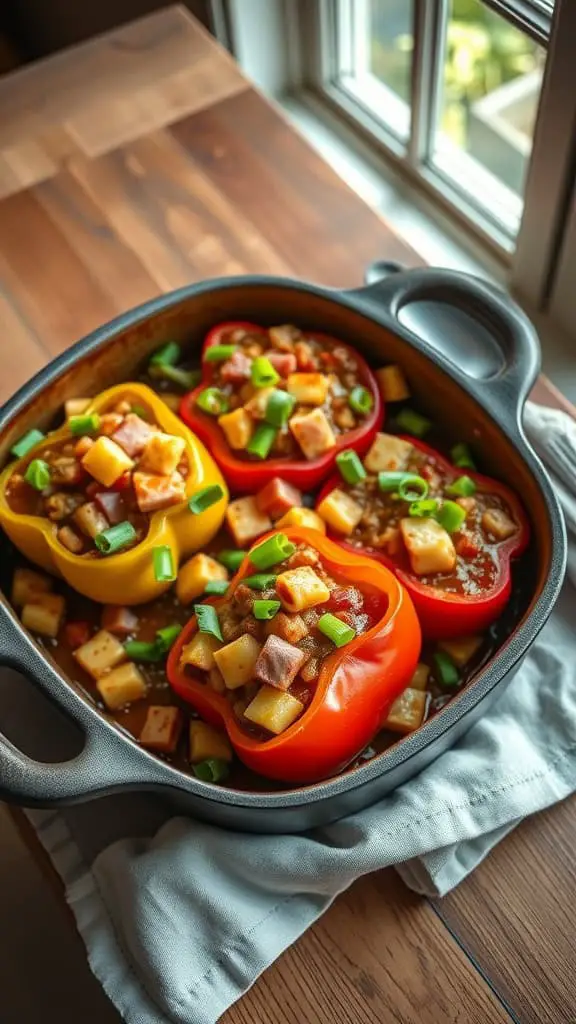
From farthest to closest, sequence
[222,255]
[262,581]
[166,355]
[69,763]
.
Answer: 1. [222,255]
2. [166,355]
3. [262,581]
4. [69,763]

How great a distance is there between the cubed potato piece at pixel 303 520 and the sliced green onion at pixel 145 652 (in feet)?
0.62

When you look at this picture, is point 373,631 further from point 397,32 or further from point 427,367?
point 397,32

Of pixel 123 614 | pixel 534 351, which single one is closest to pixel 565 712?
pixel 534 351

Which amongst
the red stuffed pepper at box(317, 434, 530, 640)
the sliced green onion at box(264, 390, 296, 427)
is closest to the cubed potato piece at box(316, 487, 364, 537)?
the red stuffed pepper at box(317, 434, 530, 640)

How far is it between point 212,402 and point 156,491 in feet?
0.51

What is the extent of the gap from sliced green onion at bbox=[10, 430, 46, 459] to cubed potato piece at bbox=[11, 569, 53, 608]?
135 millimetres

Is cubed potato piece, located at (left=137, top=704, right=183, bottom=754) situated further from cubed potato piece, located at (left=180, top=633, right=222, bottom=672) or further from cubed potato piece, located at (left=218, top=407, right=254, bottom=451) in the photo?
cubed potato piece, located at (left=218, top=407, right=254, bottom=451)

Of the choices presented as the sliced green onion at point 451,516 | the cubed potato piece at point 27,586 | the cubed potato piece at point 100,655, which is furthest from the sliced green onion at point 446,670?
the cubed potato piece at point 27,586

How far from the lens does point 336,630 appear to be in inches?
39.1

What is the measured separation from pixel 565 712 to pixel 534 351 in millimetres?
391

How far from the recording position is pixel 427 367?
116cm

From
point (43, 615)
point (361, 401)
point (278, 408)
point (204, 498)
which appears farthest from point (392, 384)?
point (43, 615)

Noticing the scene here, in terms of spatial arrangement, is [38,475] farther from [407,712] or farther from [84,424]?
[407,712]

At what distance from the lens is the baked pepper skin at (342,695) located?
0.97 metres
